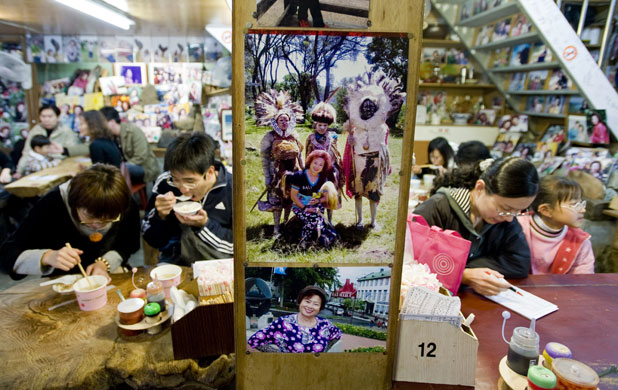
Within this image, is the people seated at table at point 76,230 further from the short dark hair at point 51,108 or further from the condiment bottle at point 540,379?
the short dark hair at point 51,108

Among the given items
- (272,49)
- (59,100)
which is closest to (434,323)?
(272,49)

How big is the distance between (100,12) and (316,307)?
3.80 meters

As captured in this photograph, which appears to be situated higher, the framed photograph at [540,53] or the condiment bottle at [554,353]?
the framed photograph at [540,53]

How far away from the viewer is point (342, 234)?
34.4 inches

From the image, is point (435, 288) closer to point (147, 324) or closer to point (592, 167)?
point (147, 324)

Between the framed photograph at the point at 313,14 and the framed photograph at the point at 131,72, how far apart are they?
4.89 m

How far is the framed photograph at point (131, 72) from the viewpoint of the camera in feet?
16.3

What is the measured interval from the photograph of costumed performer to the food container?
1093 millimetres

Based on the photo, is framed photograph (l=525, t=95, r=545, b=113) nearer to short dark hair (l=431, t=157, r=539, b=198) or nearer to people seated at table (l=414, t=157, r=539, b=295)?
people seated at table (l=414, t=157, r=539, b=295)

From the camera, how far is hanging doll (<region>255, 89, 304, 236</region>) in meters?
0.79

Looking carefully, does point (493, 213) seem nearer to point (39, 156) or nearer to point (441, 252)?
point (441, 252)

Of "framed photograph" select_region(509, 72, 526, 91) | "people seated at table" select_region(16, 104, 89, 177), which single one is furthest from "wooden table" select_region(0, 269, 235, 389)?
"framed photograph" select_region(509, 72, 526, 91)

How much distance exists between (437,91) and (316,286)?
527cm

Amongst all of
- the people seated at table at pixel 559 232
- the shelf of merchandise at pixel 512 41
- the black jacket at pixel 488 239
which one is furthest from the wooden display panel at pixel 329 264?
the shelf of merchandise at pixel 512 41
